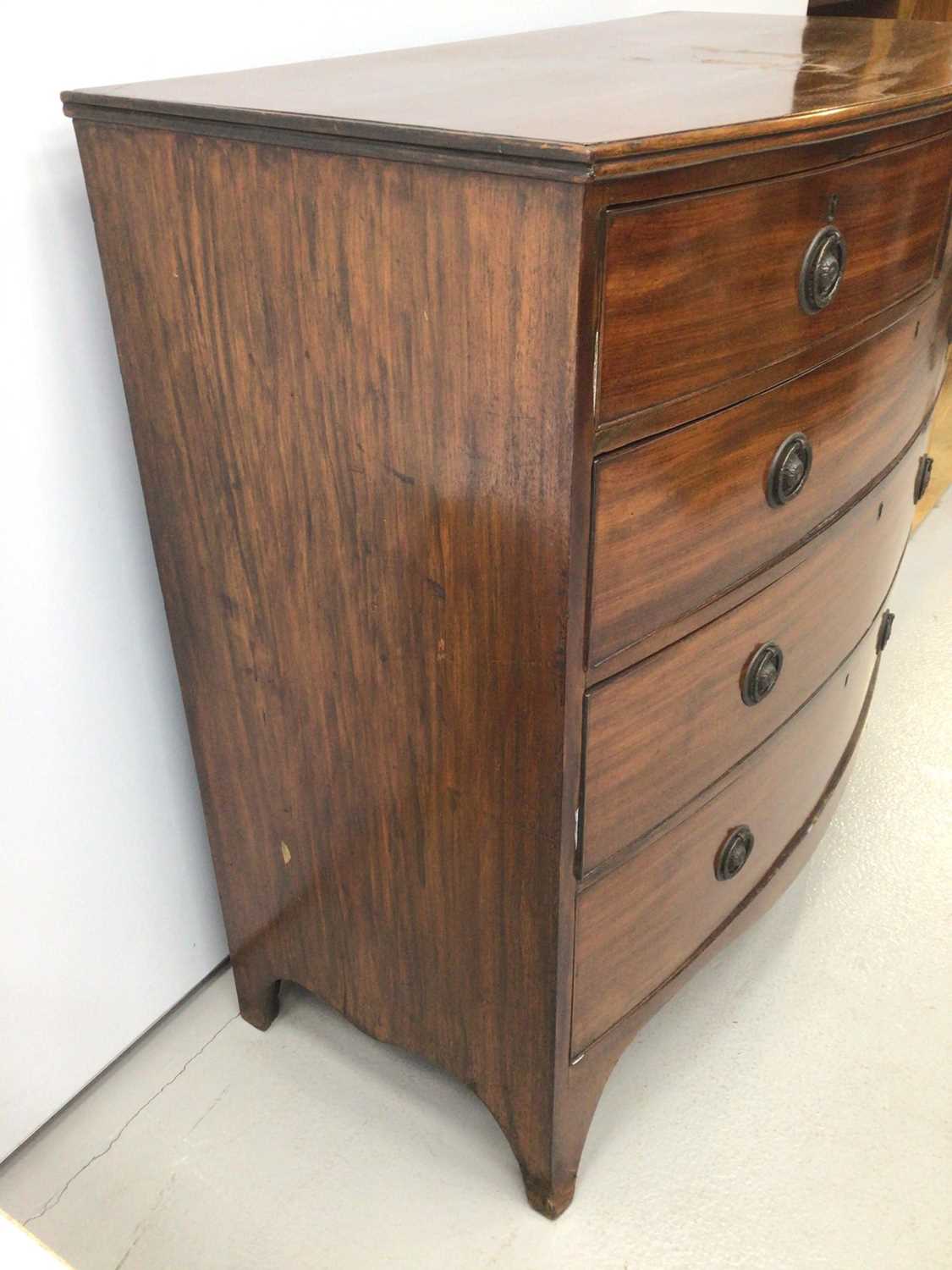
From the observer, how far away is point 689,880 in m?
1.22

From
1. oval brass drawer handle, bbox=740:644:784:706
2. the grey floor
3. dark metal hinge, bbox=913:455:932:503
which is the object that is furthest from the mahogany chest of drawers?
dark metal hinge, bbox=913:455:932:503

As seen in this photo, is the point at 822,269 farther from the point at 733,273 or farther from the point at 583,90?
the point at 583,90

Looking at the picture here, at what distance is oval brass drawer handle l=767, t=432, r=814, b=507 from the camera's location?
3.45 feet

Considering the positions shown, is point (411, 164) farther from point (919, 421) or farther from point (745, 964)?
point (745, 964)

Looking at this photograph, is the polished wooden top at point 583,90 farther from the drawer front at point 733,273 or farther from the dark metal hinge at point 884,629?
the dark metal hinge at point 884,629

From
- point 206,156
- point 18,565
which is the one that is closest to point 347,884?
point 18,565

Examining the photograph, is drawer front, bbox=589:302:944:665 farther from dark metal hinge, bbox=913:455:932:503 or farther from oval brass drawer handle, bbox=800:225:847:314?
dark metal hinge, bbox=913:455:932:503

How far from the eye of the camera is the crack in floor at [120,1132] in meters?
1.27

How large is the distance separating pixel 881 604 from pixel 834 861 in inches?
16.6

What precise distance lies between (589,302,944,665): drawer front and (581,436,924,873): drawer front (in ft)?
0.15

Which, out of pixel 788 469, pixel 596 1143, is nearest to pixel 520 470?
pixel 788 469

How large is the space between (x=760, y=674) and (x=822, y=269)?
0.40 metres

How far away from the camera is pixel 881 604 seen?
1.63 m

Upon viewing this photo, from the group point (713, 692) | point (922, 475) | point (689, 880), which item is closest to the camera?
point (713, 692)
